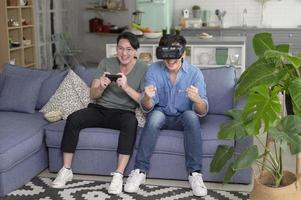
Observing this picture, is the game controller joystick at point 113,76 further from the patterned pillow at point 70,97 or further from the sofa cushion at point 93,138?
the patterned pillow at point 70,97

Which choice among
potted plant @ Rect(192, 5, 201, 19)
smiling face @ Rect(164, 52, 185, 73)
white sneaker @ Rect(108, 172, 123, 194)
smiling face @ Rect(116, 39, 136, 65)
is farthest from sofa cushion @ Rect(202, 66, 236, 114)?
potted plant @ Rect(192, 5, 201, 19)

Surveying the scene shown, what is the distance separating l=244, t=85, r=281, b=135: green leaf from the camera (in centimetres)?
214

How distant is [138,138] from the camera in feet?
10.4

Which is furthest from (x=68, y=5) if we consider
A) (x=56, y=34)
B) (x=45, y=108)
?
(x=45, y=108)

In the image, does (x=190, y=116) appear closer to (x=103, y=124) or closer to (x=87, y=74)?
(x=103, y=124)

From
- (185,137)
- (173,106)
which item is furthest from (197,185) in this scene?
(173,106)

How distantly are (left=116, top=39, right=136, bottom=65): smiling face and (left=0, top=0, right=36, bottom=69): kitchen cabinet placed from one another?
312cm

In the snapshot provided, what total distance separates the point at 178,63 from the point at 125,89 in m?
0.42

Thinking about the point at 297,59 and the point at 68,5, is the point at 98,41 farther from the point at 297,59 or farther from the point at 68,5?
the point at 297,59

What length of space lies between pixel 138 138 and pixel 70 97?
2.50 feet

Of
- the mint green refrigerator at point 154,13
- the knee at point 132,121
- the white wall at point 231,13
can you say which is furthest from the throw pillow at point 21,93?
the white wall at point 231,13

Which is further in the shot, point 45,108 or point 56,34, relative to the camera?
point 56,34

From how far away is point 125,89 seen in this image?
3.19 meters

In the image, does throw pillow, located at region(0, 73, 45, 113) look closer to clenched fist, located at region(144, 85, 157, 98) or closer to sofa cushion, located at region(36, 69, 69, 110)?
sofa cushion, located at region(36, 69, 69, 110)
